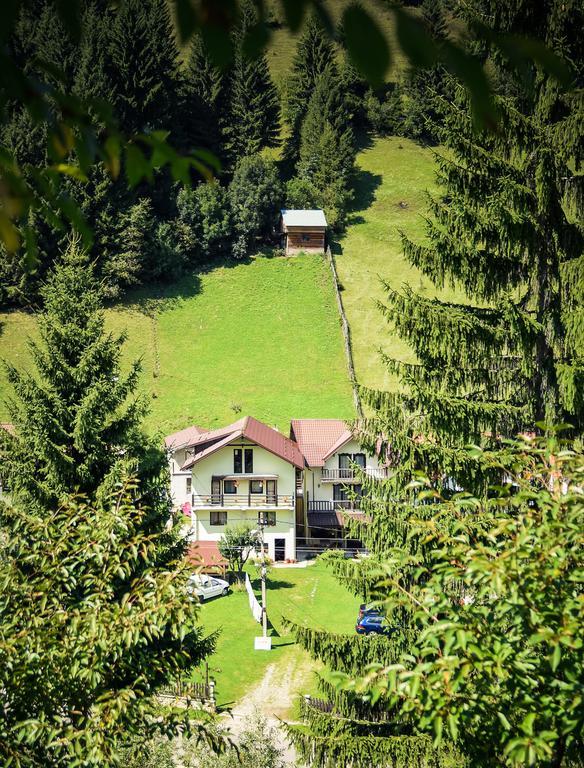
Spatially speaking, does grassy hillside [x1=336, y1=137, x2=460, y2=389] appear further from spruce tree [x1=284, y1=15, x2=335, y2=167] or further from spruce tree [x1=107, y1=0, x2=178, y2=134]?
spruce tree [x1=107, y1=0, x2=178, y2=134]

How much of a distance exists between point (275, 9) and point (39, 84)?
856mm

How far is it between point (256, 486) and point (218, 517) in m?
2.50

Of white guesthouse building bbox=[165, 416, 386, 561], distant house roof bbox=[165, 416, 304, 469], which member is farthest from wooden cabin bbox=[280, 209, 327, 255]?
white guesthouse building bbox=[165, 416, 386, 561]

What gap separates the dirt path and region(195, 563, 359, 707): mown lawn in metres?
0.13

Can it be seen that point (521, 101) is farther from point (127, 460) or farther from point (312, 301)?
point (312, 301)

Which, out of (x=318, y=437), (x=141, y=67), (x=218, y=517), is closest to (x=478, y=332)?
(x=218, y=517)

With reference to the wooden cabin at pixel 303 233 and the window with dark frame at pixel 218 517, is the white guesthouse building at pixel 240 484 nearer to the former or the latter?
the window with dark frame at pixel 218 517

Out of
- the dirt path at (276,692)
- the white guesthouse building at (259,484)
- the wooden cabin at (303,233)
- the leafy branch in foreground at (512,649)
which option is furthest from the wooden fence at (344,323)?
the leafy branch in foreground at (512,649)

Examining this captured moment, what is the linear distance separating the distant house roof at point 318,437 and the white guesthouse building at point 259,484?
143mm

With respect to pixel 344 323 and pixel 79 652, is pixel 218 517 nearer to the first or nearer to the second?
pixel 344 323

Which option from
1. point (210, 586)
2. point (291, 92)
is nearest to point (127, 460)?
point (210, 586)

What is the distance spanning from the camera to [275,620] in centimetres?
2447

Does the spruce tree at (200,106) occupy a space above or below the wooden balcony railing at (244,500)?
above

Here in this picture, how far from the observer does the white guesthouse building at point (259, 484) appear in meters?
34.7
